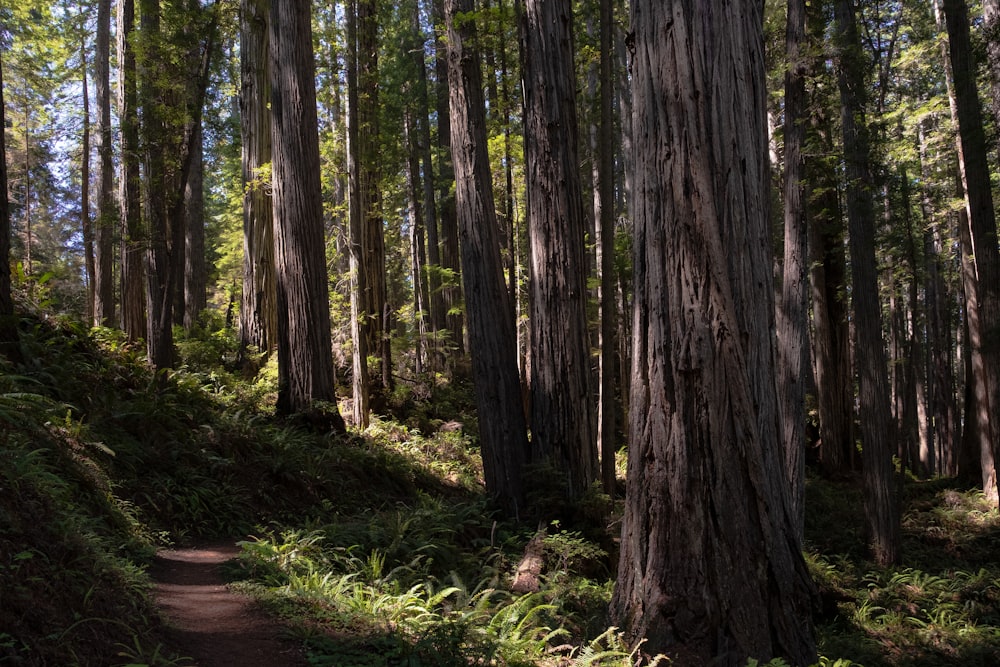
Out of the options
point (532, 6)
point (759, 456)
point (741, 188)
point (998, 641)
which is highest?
point (532, 6)

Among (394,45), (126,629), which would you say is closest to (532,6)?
(126,629)

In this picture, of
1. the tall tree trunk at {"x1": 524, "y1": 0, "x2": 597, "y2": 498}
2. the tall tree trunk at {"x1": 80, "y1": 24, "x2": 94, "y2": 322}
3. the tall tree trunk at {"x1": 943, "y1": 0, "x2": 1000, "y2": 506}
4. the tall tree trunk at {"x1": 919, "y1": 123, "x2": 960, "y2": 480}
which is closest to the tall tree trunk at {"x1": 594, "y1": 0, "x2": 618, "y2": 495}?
the tall tree trunk at {"x1": 524, "y1": 0, "x2": 597, "y2": 498}

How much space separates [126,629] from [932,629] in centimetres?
1013

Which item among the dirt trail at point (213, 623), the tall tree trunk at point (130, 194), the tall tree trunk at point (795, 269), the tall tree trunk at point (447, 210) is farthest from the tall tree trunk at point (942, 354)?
the dirt trail at point (213, 623)

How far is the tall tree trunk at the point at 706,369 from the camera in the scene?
4.14 m

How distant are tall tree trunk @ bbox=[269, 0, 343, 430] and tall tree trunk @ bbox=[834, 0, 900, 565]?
9.76 metres

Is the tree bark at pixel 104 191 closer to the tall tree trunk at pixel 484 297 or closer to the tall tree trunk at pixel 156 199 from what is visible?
the tall tree trunk at pixel 156 199

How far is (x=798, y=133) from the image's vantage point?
38.0 ft

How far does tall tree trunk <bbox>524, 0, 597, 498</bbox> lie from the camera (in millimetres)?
8234

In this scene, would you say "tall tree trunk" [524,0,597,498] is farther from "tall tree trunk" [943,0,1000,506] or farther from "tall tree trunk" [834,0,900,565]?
"tall tree trunk" [943,0,1000,506]

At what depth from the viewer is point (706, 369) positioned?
165 inches

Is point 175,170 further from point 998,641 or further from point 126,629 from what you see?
point 998,641

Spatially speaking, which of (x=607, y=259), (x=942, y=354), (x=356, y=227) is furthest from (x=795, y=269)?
(x=942, y=354)

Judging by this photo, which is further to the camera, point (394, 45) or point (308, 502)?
point (394, 45)
